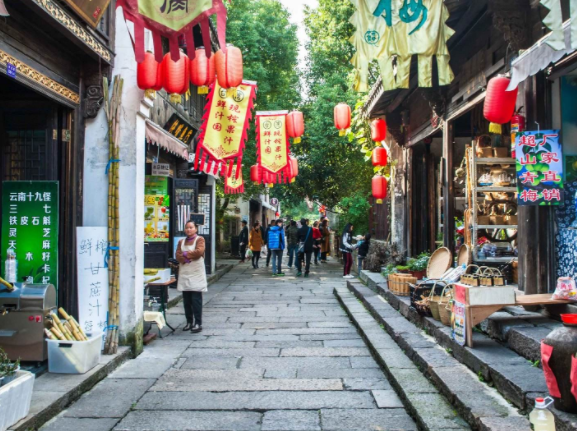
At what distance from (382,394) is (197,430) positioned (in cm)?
201

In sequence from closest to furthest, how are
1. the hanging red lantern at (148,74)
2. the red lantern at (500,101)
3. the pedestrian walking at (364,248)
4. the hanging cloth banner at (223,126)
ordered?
1. the red lantern at (500,101)
2. the hanging red lantern at (148,74)
3. the hanging cloth banner at (223,126)
4. the pedestrian walking at (364,248)

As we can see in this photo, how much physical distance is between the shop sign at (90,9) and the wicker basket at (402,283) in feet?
21.0

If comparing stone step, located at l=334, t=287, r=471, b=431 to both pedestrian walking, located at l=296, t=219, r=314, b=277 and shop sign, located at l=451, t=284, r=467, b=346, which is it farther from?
pedestrian walking, located at l=296, t=219, r=314, b=277

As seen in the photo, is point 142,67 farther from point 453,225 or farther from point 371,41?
point 453,225

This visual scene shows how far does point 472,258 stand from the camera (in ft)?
27.8

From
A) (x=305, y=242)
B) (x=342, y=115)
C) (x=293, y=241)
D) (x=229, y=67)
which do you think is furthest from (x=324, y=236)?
(x=229, y=67)

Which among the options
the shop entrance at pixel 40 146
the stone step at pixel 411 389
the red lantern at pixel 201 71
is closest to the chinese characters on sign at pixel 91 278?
the shop entrance at pixel 40 146

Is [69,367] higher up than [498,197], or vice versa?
[498,197]

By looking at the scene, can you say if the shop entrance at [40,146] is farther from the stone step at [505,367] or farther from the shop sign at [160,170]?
the shop sign at [160,170]

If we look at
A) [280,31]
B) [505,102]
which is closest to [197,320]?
[505,102]

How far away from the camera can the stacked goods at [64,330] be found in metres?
5.67

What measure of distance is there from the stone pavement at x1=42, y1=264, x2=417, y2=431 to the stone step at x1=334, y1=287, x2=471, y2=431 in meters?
0.11

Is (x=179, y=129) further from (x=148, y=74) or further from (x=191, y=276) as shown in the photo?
(x=148, y=74)

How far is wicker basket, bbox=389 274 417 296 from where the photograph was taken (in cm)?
947
